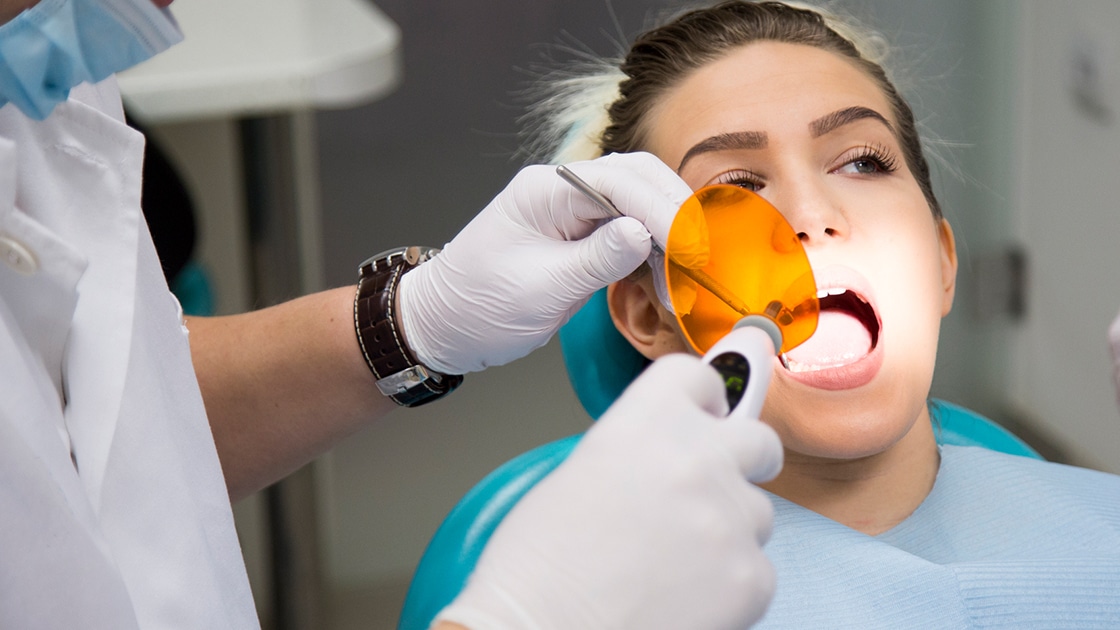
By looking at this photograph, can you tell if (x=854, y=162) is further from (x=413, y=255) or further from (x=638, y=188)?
Result: (x=413, y=255)

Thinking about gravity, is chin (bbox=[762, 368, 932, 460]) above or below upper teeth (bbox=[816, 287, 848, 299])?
below

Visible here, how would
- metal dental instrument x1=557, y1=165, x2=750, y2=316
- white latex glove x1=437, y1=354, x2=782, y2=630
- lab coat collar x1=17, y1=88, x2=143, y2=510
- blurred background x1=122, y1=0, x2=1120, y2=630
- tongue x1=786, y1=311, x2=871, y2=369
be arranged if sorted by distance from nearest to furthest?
white latex glove x1=437, y1=354, x2=782, y2=630, lab coat collar x1=17, y1=88, x2=143, y2=510, metal dental instrument x1=557, y1=165, x2=750, y2=316, tongue x1=786, y1=311, x2=871, y2=369, blurred background x1=122, y1=0, x2=1120, y2=630

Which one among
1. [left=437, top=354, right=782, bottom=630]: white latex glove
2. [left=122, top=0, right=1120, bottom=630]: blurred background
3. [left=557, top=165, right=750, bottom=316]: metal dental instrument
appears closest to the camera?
[left=437, top=354, right=782, bottom=630]: white latex glove

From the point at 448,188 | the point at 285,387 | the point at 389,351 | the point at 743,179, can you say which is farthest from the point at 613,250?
the point at 448,188

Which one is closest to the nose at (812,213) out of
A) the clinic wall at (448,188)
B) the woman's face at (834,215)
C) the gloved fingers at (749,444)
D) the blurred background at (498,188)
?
the woman's face at (834,215)

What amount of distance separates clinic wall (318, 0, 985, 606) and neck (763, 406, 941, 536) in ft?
4.18

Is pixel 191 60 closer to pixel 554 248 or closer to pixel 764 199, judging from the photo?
pixel 554 248

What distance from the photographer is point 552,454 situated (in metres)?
1.31

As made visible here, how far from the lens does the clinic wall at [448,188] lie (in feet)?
8.18

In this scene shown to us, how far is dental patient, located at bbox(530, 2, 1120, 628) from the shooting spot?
101cm

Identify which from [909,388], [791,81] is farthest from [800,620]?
[791,81]

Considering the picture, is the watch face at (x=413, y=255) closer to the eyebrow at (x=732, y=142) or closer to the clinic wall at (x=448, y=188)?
the eyebrow at (x=732, y=142)

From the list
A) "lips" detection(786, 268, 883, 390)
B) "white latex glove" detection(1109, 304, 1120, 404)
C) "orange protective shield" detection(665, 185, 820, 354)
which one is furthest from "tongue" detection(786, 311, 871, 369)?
"white latex glove" detection(1109, 304, 1120, 404)

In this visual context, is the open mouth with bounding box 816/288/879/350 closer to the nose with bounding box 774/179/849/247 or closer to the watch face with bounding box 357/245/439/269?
the nose with bounding box 774/179/849/247
